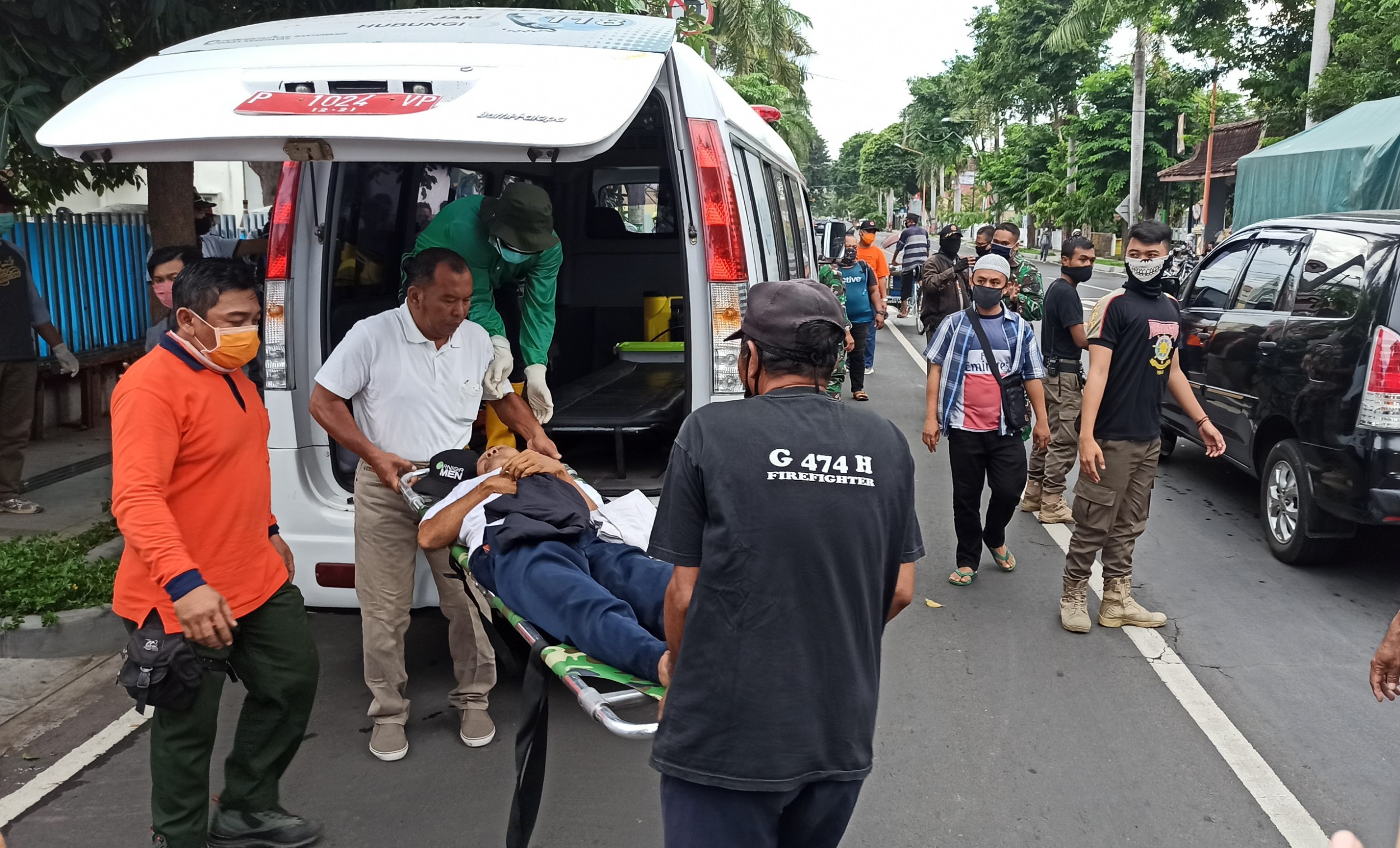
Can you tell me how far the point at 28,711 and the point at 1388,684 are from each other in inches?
190

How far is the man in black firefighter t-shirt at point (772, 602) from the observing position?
2.11m

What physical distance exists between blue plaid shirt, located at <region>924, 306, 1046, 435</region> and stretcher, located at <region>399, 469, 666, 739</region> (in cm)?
318

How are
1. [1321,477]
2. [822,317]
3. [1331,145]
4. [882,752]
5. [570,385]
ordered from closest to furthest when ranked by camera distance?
[822,317] < [882,752] < [1321,477] < [570,385] < [1331,145]

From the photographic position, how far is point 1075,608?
215 inches

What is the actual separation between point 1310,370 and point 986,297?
6.07 feet

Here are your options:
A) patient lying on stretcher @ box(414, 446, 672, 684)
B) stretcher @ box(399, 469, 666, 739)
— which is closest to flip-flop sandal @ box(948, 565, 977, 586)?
patient lying on stretcher @ box(414, 446, 672, 684)

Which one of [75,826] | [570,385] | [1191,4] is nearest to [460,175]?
[570,385]

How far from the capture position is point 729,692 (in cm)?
213

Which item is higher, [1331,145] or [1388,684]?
[1331,145]

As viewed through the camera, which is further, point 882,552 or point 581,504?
point 581,504

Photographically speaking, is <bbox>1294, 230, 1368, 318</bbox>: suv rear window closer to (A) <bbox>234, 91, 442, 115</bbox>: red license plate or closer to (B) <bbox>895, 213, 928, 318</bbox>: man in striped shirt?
(A) <bbox>234, 91, 442, 115</bbox>: red license plate

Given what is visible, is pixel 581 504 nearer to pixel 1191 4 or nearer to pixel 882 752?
pixel 882 752

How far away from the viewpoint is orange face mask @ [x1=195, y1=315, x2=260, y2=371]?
309 centimetres

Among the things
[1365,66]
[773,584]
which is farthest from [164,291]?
[1365,66]
